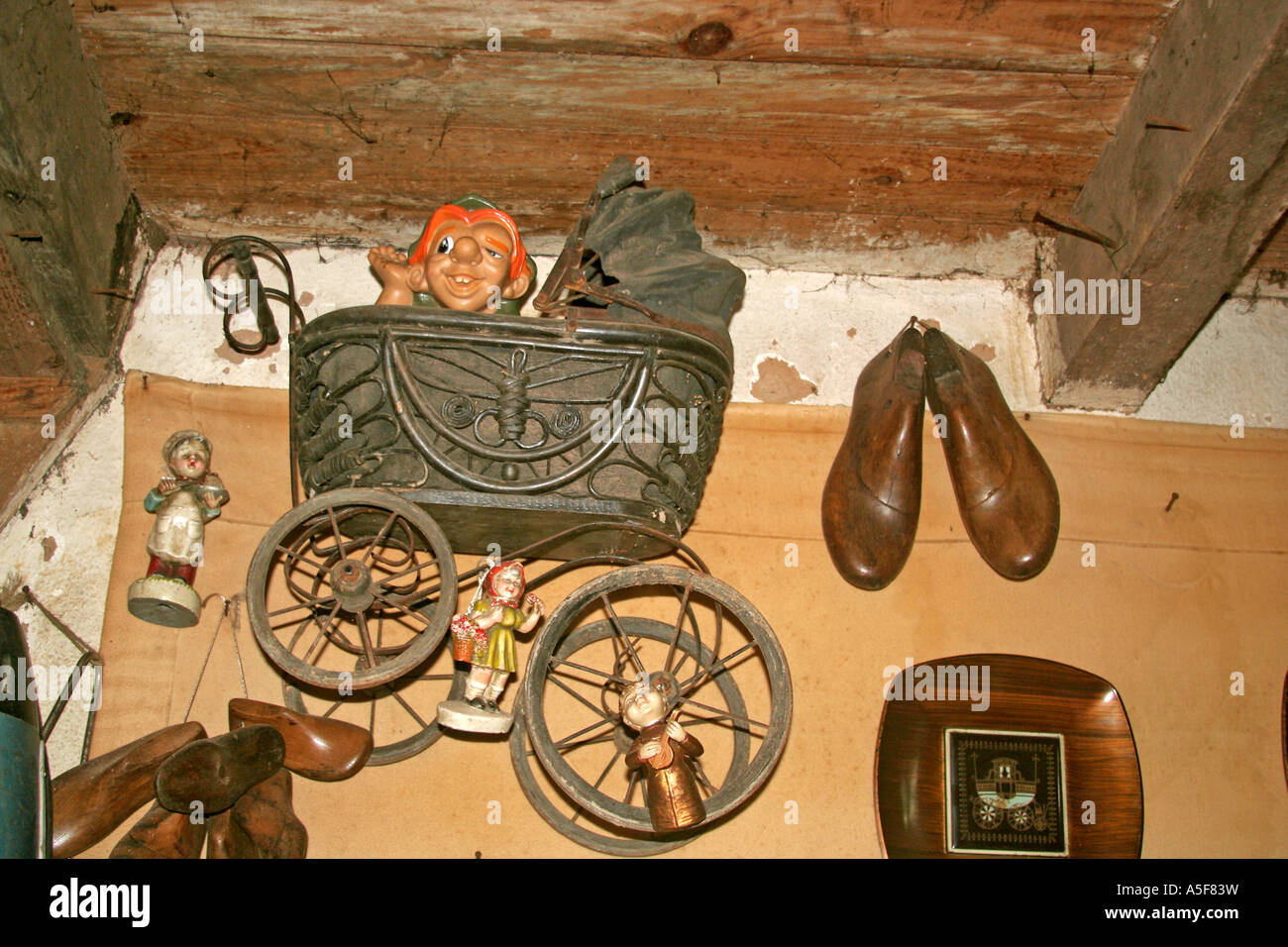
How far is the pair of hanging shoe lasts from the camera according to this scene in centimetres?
159

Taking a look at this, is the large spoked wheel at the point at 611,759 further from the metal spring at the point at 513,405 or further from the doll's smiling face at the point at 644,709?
the metal spring at the point at 513,405

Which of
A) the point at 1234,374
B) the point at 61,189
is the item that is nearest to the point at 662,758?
the point at 61,189

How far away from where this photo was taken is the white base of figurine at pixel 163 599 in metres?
1.42

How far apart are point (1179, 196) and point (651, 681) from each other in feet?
3.00

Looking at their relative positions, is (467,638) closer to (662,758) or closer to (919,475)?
(662,758)

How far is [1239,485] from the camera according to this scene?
1.72 meters

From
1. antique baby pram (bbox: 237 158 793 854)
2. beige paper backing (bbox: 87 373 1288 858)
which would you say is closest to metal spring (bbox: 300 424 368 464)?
antique baby pram (bbox: 237 158 793 854)

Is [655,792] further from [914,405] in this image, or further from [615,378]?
[914,405]

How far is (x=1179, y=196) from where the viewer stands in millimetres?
1421

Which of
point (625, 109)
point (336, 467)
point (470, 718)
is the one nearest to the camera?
point (470, 718)

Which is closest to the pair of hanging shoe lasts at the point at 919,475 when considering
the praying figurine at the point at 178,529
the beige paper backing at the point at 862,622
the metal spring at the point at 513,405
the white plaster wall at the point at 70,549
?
the beige paper backing at the point at 862,622
